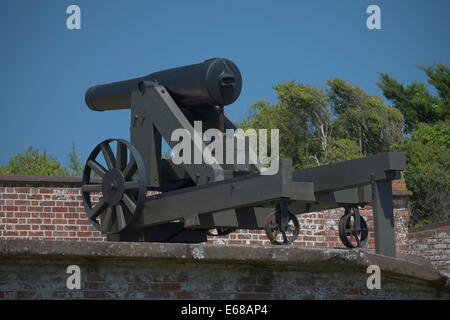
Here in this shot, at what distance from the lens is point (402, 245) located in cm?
1210

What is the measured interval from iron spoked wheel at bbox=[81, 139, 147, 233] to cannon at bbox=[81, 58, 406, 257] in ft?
0.03

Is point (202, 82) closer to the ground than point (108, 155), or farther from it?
farther from it

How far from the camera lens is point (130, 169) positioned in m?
7.91

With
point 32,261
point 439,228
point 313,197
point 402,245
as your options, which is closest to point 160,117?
point 313,197

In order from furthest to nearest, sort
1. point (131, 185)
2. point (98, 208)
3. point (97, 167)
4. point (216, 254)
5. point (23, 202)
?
point (23, 202), point (97, 167), point (98, 208), point (131, 185), point (216, 254)

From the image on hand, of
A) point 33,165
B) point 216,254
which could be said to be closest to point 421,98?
point 33,165

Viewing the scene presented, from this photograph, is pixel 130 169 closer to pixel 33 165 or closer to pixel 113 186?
pixel 113 186

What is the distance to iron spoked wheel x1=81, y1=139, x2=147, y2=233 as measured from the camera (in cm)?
779

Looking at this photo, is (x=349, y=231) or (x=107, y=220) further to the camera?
(x=107, y=220)

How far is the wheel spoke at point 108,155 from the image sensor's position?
833cm

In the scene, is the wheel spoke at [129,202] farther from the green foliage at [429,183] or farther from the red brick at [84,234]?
the green foliage at [429,183]

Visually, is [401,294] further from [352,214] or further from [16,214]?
[16,214]

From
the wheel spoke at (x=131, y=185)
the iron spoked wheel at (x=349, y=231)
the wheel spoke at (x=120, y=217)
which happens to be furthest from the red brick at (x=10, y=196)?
the iron spoked wheel at (x=349, y=231)

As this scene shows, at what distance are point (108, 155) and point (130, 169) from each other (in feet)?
1.77
